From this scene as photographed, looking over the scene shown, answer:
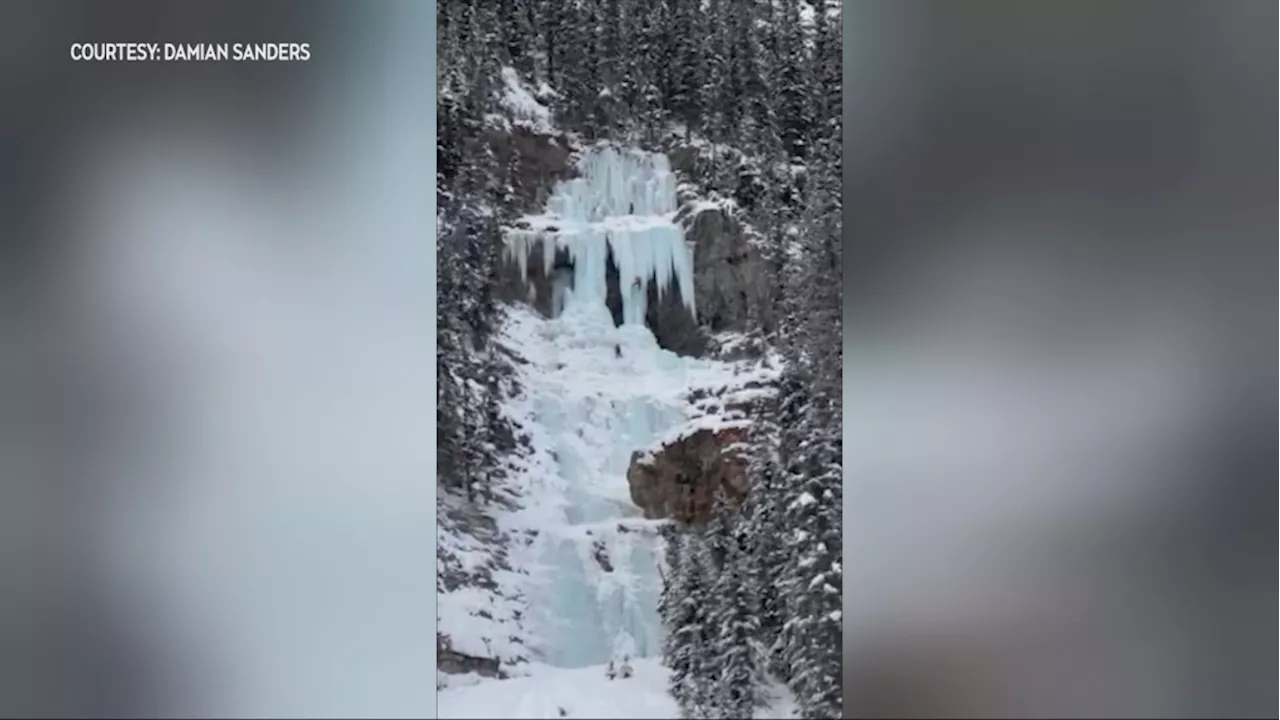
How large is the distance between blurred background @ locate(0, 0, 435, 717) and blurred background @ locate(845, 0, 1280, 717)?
825 millimetres

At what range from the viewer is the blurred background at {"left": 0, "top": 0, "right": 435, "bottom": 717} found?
1364 millimetres

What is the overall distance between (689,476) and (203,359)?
861 mm

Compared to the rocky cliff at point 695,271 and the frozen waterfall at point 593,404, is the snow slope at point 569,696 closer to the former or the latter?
the frozen waterfall at point 593,404

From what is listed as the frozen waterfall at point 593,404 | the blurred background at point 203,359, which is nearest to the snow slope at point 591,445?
the frozen waterfall at point 593,404

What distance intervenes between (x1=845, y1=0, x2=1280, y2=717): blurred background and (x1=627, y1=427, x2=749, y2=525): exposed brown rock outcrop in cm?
21

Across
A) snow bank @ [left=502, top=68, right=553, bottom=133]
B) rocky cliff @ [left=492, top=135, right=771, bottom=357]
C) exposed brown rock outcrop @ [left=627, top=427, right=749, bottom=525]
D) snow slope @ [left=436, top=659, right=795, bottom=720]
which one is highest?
snow bank @ [left=502, top=68, right=553, bottom=133]

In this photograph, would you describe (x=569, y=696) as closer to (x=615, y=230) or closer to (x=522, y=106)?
(x=615, y=230)

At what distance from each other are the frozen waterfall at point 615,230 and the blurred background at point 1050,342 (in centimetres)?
33

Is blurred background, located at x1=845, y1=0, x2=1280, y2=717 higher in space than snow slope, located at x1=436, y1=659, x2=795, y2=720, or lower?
higher

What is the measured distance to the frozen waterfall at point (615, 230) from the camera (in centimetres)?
142

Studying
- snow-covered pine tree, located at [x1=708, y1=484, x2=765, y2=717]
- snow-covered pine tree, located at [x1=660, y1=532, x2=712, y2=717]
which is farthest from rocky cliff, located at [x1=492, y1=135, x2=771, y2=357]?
snow-covered pine tree, located at [x1=660, y1=532, x2=712, y2=717]

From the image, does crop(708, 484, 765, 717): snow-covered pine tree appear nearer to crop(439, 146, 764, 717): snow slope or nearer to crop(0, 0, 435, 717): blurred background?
crop(439, 146, 764, 717): snow slope

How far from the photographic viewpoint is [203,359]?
137 cm

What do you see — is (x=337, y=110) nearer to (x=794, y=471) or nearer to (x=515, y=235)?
(x=515, y=235)
